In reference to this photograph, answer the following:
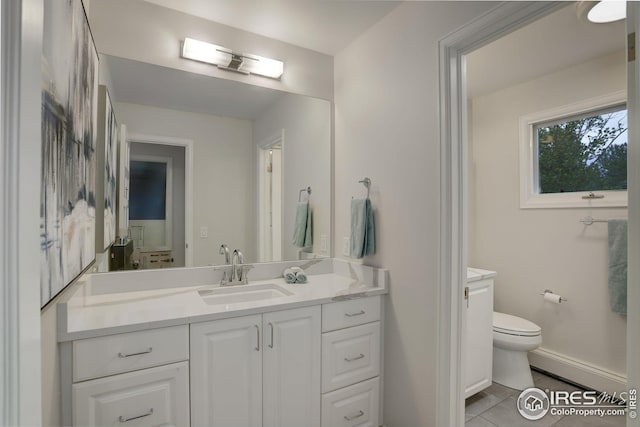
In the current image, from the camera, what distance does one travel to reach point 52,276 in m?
0.83

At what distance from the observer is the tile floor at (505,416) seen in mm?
1904

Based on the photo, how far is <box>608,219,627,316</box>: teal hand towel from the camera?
2.08 m

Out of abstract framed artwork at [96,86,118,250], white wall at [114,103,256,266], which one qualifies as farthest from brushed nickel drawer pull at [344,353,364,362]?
Answer: abstract framed artwork at [96,86,118,250]

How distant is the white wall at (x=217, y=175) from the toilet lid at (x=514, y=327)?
74.9 inches

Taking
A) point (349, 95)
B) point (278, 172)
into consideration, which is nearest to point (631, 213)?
point (349, 95)

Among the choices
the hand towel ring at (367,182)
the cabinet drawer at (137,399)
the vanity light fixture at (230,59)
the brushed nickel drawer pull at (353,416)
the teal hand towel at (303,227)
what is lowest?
the brushed nickel drawer pull at (353,416)

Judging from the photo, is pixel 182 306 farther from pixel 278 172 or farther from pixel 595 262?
pixel 595 262

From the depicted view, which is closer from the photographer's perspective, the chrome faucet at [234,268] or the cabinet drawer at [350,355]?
the cabinet drawer at [350,355]

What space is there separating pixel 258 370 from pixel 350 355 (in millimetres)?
526

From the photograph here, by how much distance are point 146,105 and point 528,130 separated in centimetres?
293

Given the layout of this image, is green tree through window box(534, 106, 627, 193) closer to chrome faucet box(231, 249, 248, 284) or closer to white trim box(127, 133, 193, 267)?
chrome faucet box(231, 249, 248, 284)

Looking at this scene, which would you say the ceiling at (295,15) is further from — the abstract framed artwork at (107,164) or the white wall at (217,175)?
the abstract framed artwork at (107,164)

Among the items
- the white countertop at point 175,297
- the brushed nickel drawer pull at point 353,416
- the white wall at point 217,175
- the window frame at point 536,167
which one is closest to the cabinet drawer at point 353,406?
the brushed nickel drawer pull at point 353,416

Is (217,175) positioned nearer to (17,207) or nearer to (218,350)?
(218,350)
